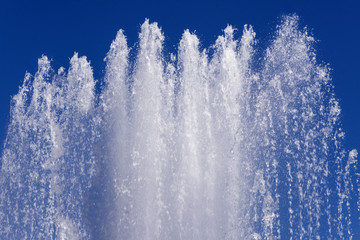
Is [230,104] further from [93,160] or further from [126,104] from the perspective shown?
[93,160]

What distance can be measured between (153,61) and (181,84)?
1543mm

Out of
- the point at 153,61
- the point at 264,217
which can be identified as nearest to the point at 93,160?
the point at 153,61

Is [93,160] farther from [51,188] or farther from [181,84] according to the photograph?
[181,84]

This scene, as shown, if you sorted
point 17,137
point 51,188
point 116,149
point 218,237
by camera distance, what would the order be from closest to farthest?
point 218,237
point 116,149
point 51,188
point 17,137

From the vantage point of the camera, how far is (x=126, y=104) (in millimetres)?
19953

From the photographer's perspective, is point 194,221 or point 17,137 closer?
point 194,221

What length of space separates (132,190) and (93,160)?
2686mm

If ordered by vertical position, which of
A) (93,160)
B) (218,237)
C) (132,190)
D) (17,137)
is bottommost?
(218,237)

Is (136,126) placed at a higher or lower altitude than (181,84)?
lower

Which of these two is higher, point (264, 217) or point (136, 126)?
point (136, 126)

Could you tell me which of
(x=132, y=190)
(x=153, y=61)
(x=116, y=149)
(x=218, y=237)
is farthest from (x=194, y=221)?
(x=153, y=61)

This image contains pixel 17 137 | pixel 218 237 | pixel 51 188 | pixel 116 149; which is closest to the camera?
pixel 218 237

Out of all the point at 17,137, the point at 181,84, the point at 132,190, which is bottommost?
the point at 132,190

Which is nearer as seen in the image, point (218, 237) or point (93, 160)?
point (218, 237)
